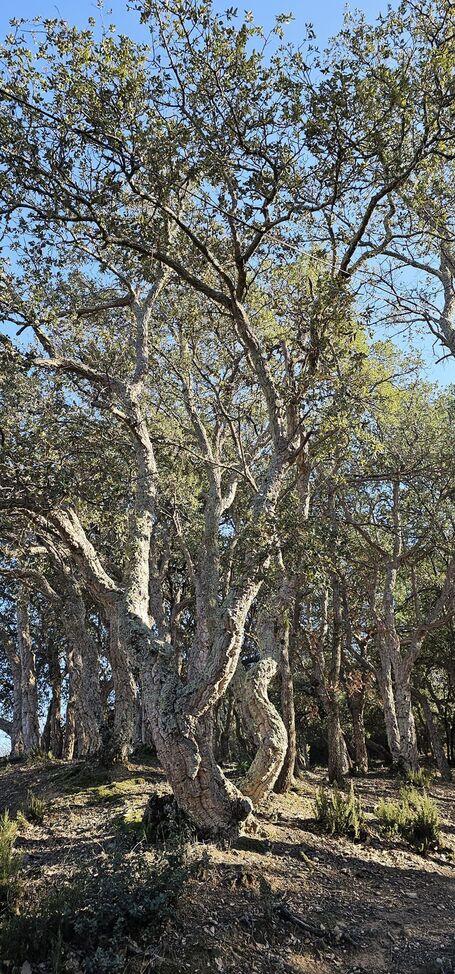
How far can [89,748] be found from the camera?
12.7 metres

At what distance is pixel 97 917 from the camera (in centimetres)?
498

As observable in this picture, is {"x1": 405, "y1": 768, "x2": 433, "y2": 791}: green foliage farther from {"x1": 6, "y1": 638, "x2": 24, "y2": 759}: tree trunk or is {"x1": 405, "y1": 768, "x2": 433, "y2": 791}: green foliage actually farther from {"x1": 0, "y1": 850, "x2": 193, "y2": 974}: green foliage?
{"x1": 6, "y1": 638, "x2": 24, "y2": 759}: tree trunk

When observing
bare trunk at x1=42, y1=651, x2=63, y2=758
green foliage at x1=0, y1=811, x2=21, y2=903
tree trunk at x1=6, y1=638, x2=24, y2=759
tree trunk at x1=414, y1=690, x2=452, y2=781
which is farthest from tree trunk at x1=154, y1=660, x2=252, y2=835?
bare trunk at x1=42, y1=651, x2=63, y2=758

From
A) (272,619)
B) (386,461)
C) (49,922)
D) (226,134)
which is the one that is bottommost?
(49,922)

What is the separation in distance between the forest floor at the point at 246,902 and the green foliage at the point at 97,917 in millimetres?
14

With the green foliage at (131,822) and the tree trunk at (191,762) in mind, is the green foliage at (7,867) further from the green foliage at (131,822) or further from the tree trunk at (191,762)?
the tree trunk at (191,762)

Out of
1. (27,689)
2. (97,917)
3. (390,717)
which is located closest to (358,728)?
(390,717)

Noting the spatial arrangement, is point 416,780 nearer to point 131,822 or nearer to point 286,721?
point 286,721

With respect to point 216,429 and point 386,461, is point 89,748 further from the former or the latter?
point 386,461

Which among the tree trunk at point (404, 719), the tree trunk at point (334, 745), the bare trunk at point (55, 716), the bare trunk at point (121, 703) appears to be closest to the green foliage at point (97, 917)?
the bare trunk at point (121, 703)

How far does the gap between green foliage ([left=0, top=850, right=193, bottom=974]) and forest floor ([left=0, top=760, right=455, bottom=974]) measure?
1cm

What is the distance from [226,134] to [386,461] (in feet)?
25.2

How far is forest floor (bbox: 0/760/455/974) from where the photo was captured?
16.0ft

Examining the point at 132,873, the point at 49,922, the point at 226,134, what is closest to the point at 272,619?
the point at 132,873
